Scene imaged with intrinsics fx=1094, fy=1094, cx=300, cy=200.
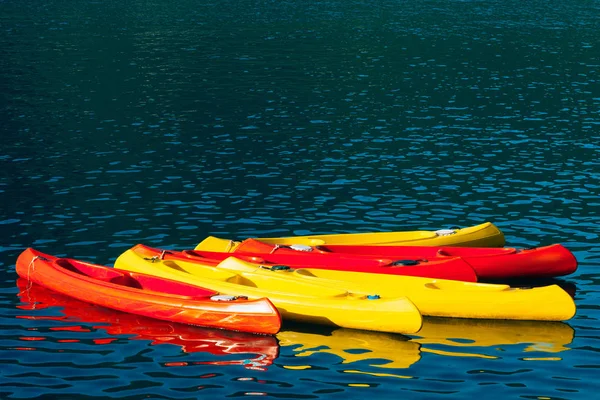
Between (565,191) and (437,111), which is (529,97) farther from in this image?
(565,191)

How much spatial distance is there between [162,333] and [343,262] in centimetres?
644

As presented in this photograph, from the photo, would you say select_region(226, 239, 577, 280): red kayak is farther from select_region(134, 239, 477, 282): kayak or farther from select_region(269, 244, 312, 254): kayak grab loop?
select_region(134, 239, 477, 282): kayak

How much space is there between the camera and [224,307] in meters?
27.4

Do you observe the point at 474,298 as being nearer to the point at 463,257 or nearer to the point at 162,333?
the point at 463,257

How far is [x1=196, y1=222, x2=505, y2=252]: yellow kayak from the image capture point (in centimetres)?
3377

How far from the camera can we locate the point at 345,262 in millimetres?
31594

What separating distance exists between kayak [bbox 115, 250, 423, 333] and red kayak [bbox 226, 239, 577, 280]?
2184mm

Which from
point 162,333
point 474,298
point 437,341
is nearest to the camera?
point 437,341

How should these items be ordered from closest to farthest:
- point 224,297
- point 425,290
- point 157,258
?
point 224,297, point 425,290, point 157,258

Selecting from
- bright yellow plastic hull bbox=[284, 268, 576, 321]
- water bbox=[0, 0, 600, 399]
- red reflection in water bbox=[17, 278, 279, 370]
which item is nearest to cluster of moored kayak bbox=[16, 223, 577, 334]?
bright yellow plastic hull bbox=[284, 268, 576, 321]

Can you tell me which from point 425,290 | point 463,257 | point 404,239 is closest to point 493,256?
point 463,257

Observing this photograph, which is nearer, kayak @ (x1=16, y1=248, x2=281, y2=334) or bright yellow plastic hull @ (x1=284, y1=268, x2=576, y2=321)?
kayak @ (x1=16, y1=248, x2=281, y2=334)

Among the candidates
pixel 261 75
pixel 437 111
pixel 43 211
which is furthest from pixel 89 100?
pixel 43 211

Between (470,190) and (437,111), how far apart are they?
17.7 metres
